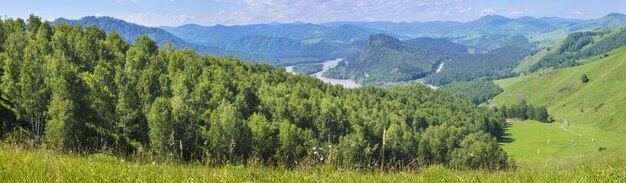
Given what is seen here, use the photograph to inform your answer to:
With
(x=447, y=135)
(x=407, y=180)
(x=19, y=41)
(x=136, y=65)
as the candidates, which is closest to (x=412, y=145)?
(x=447, y=135)

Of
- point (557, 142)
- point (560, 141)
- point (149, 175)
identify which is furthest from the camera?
point (560, 141)

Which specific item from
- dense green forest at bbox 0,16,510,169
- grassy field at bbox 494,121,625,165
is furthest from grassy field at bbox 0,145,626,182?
grassy field at bbox 494,121,625,165

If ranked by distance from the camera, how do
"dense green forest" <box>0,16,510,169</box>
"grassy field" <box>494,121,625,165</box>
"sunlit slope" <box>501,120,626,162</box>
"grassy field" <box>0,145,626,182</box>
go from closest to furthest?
"grassy field" <box>0,145,626,182</box> → "dense green forest" <box>0,16,510,169</box> → "grassy field" <box>494,121,625,165</box> → "sunlit slope" <box>501,120,626,162</box>

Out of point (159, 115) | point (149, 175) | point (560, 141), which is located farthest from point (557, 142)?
point (149, 175)

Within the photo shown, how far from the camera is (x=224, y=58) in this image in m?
153

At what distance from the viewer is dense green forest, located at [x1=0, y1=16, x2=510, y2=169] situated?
747 inches

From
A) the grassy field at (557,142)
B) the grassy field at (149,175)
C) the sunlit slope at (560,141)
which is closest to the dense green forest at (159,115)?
the grassy field at (149,175)

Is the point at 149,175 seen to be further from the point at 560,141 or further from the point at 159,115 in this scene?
the point at 560,141

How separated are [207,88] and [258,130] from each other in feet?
84.1

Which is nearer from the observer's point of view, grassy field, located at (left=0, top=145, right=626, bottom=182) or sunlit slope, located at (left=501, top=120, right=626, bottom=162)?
grassy field, located at (left=0, top=145, right=626, bottom=182)

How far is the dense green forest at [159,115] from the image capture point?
19.0 metres

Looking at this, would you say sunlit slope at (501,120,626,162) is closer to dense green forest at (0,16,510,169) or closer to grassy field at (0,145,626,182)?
dense green forest at (0,16,510,169)

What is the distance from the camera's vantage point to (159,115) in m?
46.4

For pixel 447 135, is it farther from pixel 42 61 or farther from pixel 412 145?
pixel 42 61
